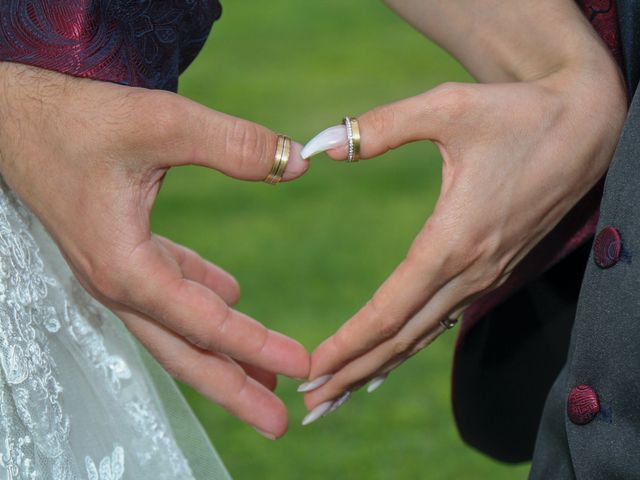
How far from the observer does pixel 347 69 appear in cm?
675

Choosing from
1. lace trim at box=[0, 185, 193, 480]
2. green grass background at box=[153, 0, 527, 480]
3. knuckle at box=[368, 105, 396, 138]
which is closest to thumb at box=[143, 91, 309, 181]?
knuckle at box=[368, 105, 396, 138]

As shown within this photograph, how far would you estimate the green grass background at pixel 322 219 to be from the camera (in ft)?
10.4

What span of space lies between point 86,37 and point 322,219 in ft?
11.2

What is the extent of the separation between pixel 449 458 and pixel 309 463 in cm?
43

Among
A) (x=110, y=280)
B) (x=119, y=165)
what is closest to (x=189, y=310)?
(x=110, y=280)

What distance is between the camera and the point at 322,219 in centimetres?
468

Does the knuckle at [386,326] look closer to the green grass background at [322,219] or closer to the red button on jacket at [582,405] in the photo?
the red button on jacket at [582,405]

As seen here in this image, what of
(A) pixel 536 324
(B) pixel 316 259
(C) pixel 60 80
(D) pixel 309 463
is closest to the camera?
(C) pixel 60 80

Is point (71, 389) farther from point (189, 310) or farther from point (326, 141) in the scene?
point (326, 141)

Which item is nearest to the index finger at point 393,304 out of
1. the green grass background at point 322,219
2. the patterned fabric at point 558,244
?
the patterned fabric at point 558,244

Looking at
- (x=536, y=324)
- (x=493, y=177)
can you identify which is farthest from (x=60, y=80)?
(x=536, y=324)

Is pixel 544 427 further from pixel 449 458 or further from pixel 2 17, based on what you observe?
pixel 449 458

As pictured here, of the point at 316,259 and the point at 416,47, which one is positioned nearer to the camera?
the point at 316,259

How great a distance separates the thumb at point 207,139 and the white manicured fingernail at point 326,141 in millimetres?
43
